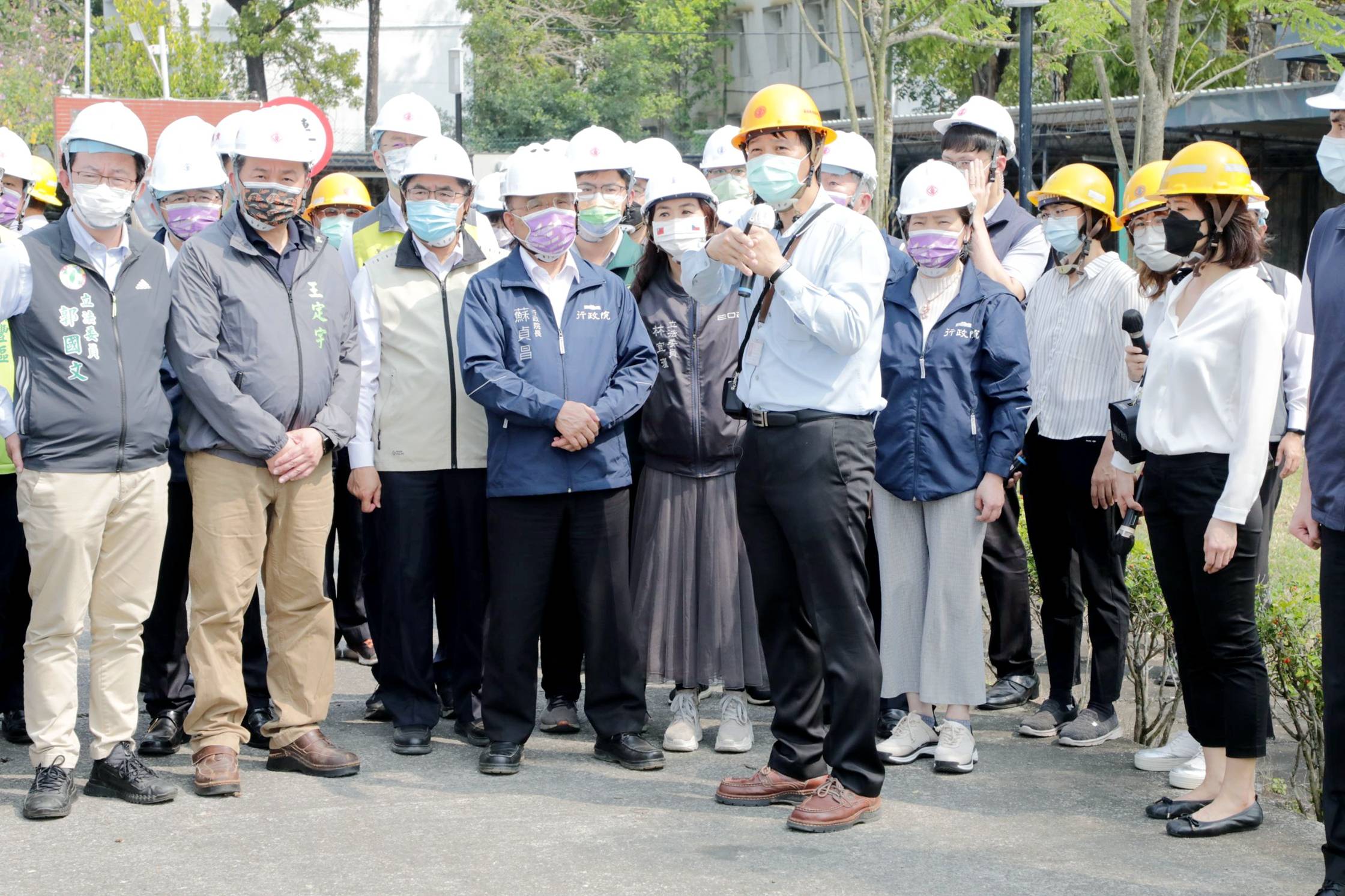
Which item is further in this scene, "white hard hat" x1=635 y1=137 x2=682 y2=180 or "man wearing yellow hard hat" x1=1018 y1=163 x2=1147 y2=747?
"white hard hat" x1=635 y1=137 x2=682 y2=180

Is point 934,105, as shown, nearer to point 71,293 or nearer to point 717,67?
point 717,67

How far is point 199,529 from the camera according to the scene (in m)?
5.70

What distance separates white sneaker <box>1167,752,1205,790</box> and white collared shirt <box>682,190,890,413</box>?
1709 millimetres

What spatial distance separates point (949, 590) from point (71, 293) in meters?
3.37

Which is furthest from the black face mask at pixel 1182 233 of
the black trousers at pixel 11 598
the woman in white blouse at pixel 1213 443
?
the black trousers at pixel 11 598

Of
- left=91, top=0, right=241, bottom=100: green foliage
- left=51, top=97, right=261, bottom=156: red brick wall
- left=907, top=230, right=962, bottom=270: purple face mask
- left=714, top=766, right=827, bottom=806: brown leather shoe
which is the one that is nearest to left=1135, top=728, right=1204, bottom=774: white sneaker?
left=714, top=766, right=827, bottom=806: brown leather shoe

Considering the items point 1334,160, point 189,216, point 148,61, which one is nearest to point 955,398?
point 1334,160

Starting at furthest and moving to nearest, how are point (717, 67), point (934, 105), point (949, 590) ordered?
point (717, 67), point (934, 105), point (949, 590)

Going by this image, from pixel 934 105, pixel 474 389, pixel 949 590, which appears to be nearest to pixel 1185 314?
pixel 949 590

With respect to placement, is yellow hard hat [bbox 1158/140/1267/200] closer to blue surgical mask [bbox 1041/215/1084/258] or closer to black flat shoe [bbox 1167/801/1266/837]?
blue surgical mask [bbox 1041/215/1084/258]

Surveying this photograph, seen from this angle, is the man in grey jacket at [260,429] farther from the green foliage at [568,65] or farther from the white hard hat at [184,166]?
the green foliage at [568,65]

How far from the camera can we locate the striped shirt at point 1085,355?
6.34 metres

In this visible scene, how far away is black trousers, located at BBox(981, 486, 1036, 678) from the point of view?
6.75m

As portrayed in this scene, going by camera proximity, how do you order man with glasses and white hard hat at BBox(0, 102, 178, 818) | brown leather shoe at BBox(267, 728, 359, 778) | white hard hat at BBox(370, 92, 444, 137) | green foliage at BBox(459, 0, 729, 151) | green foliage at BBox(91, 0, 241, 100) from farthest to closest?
green foliage at BBox(459, 0, 729, 151) < green foliage at BBox(91, 0, 241, 100) < white hard hat at BBox(370, 92, 444, 137) < brown leather shoe at BBox(267, 728, 359, 778) < man with glasses and white hard hat at BBox(0, 102, 178, 818)
